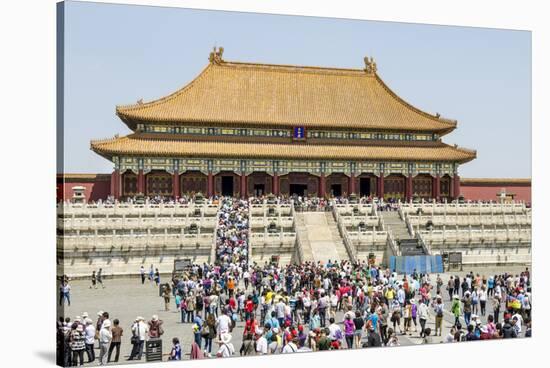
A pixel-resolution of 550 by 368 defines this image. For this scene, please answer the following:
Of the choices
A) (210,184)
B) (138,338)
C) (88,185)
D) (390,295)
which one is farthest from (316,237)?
(138,338)

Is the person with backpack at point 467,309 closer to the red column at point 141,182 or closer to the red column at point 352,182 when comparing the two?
the red column at point 352,182

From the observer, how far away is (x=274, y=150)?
40.0 metres

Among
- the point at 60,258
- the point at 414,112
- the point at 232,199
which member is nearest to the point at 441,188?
the point at 414,112

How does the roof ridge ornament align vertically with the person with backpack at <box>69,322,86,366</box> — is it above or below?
above

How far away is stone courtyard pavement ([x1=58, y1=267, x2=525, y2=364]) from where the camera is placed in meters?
19.0

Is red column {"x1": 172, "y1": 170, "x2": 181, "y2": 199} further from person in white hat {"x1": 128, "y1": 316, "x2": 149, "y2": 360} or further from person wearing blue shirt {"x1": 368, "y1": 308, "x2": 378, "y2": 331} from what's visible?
person in white hat {"x1": 128, "y1": 316, "x2": 149, "y2": 360}

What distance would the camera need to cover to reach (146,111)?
39125mm

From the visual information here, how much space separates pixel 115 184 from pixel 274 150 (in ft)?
28.3

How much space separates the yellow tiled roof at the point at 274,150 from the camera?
38.7m

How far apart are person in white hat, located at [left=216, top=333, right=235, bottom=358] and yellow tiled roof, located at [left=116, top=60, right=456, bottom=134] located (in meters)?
22.0

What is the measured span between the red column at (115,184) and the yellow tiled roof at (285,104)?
301 cm

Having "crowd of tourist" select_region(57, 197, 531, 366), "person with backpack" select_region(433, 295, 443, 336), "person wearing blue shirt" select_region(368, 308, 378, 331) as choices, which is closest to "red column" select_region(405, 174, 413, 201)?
"crowd of tourist" select_region(57, 197, 531, 366)

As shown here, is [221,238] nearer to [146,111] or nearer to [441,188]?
[146,111]

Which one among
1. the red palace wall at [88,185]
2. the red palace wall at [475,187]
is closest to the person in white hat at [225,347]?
the red palace wall at [88,185]
